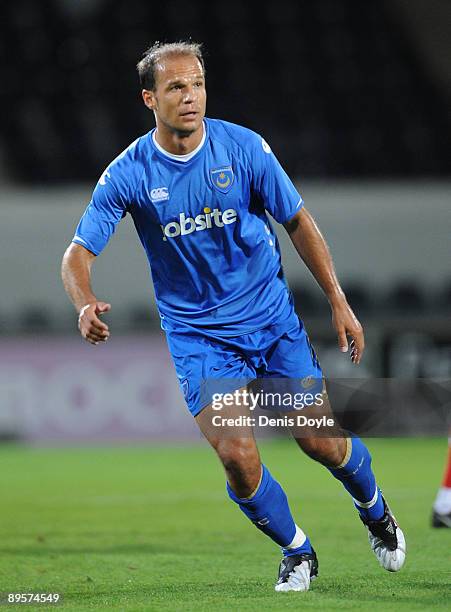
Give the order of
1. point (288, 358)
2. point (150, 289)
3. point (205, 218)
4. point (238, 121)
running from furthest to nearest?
point (238, 121), point (150, 289), point (288, 358), point (205, 218)

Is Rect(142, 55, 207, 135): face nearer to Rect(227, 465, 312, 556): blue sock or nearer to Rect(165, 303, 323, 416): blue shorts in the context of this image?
Rect(165, 303, 323, 416): blue shorts

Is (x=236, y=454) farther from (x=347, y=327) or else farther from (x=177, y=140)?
(x=177, y=140)

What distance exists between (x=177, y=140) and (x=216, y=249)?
0.48 metres

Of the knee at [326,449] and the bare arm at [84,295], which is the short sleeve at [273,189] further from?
the knee at [326,449]

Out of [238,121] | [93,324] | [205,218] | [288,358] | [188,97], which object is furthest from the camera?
[238,121]

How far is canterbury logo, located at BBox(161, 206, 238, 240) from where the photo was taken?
4.88 metres

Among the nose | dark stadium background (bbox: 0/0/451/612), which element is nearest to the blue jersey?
the nose

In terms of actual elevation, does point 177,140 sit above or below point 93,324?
above

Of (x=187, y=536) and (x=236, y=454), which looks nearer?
(x=236, y=454)

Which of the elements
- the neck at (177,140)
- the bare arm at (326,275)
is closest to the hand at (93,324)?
the neck at (177,140)

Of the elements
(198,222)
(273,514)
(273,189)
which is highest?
(273,189)

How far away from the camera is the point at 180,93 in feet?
15.7

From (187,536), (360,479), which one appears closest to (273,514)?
(360,479)

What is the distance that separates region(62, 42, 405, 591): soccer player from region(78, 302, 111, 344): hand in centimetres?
35
